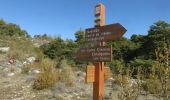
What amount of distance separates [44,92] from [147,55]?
7.09 meters

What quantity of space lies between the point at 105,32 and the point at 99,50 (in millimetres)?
370

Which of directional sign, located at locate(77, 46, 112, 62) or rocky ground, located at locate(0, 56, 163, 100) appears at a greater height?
directional sign, located at locate(77, 46, 112, 62)

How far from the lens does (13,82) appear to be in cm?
1418

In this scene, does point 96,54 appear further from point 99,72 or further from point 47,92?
point 47,92

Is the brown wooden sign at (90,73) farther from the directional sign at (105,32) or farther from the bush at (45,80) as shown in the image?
the bush at (45,80)

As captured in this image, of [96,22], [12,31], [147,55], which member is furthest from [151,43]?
[12,31]

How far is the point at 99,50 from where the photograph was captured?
280 inches

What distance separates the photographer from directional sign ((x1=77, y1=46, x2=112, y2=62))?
687 cm

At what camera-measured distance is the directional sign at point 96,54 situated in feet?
22.5

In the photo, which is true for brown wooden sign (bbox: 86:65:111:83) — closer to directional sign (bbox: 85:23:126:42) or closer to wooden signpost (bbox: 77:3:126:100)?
wooden signpost (bbox: 77:3:126:100)

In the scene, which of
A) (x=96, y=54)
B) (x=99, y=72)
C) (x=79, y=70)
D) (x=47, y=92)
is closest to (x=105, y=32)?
(x=96, y=54)

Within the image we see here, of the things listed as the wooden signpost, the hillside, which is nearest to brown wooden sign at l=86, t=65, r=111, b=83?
the wooden signpost

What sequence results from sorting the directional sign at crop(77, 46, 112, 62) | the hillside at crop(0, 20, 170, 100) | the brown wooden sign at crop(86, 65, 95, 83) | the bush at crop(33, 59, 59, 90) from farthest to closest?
the bush at crop(33, 59, 59, 90)
the brown wooden sign at crop(86, 65, 95, 83)
the directional sign at crop(77, 46, 112, 62)
the hillside at crop(0, 20, 170, 100)

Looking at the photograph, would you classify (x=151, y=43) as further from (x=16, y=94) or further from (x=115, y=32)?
(x=115, y=32)
